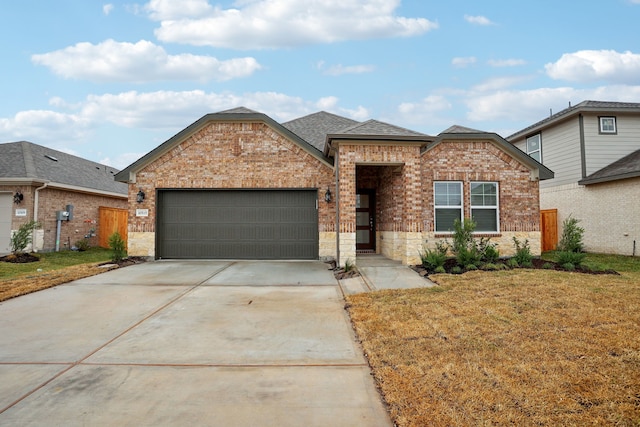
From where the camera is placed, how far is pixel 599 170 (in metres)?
13.8

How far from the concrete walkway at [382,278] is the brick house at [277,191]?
1182 mm

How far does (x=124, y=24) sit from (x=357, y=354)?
13.0 m

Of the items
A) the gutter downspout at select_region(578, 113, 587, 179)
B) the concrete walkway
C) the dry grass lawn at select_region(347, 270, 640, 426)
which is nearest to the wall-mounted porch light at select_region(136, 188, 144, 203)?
the concrete walkway

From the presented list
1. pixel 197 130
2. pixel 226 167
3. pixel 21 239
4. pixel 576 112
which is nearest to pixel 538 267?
pixel 576 112

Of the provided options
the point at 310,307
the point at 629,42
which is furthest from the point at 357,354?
the point at 629,42

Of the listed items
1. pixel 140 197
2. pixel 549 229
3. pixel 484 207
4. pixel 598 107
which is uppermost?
pixel 598 107

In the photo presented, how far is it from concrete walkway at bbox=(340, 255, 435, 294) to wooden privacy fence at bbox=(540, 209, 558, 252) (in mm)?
8571

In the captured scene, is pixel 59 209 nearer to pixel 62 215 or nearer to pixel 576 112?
pixel 62 215

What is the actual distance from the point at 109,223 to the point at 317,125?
36.3 ft

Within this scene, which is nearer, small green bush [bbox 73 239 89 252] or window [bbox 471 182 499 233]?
window [bbox 471 182 499 233]

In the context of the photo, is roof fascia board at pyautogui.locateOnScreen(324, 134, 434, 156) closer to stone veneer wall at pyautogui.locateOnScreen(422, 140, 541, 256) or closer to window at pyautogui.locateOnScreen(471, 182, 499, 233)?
stone veneer wall at pyautogui.locateOnScreen(422, 140, 541, 256)

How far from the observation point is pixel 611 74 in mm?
18359

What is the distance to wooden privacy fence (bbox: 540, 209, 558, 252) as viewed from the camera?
1447 centimetres

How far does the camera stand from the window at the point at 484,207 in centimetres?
1056
